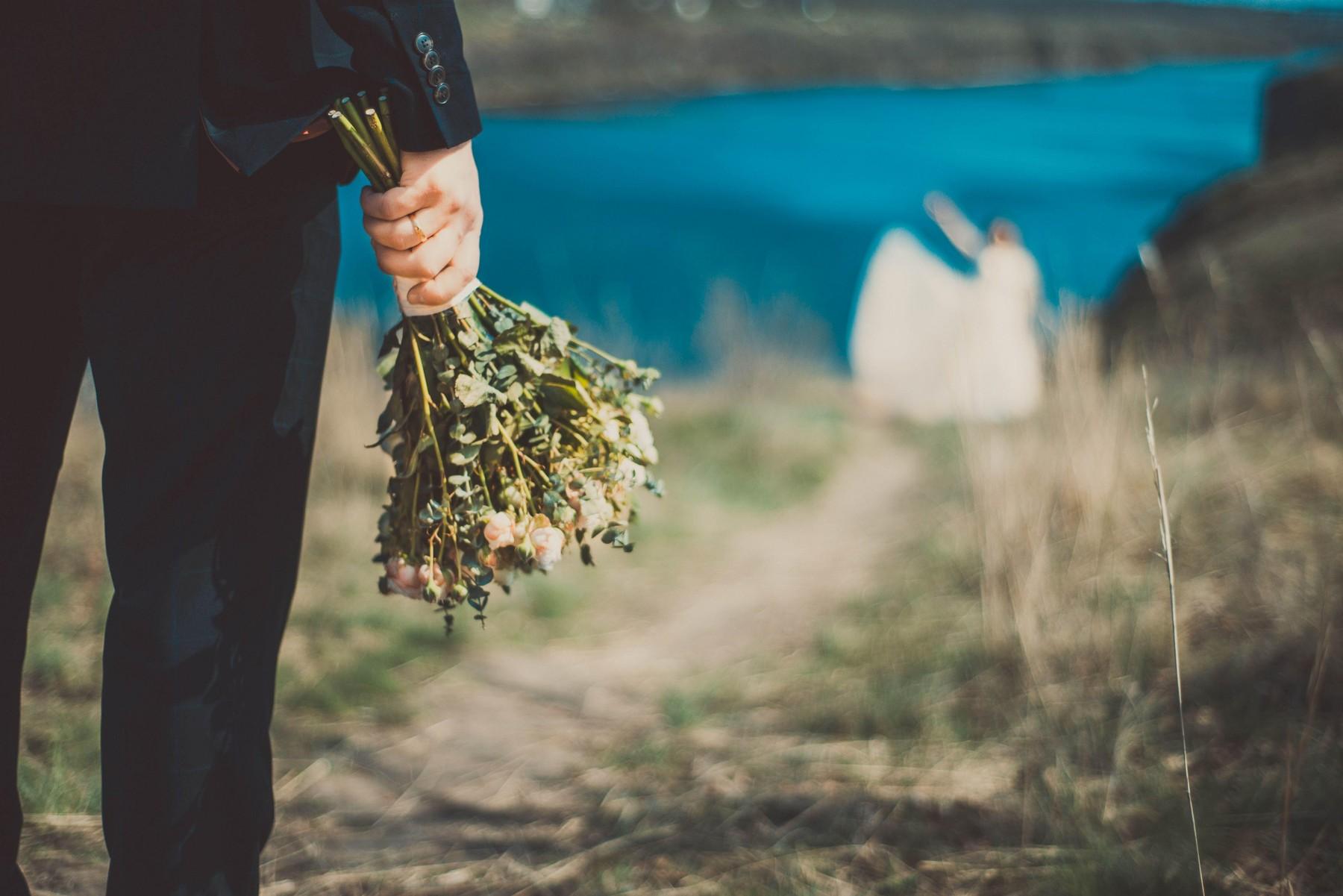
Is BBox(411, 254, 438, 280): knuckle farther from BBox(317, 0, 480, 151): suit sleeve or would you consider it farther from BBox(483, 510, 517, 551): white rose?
BBox(483, 510, 517, 551): white rose

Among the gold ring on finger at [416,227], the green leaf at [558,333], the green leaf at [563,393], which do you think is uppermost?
the gold ring on finger at [416,227]

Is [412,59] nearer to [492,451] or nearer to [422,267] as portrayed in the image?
[422,267]

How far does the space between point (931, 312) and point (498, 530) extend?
26.2 ft

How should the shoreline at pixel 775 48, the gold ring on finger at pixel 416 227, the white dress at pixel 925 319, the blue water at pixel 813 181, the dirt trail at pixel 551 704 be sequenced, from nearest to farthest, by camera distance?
1. the gold ring on finger at pixel 416 227
2. the dirt trail at pixel 551 704
3. the white dress at pixel 925 319
4. the blue water at pixel 813 181
5. the shoreline at pixel 775 48

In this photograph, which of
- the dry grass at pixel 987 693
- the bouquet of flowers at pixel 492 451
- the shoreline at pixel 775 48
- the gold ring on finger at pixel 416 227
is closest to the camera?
the gold ring on finger at pixel 416 227

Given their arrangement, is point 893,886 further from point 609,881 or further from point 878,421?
point 878,421

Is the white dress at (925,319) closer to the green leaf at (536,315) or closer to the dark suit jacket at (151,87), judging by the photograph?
the green leaf at (536,315)

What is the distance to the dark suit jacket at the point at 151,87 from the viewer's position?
828mm

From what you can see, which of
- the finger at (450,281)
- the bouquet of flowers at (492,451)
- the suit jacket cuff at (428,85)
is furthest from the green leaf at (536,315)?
the suit jacket cuff at (428,85)

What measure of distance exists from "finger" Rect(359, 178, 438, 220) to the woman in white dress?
4.30m

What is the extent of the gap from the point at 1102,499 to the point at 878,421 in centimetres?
336

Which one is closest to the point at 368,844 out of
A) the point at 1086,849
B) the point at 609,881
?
the point at 609,881

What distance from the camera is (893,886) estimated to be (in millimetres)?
1415

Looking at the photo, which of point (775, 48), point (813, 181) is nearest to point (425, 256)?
point (813, 181)
